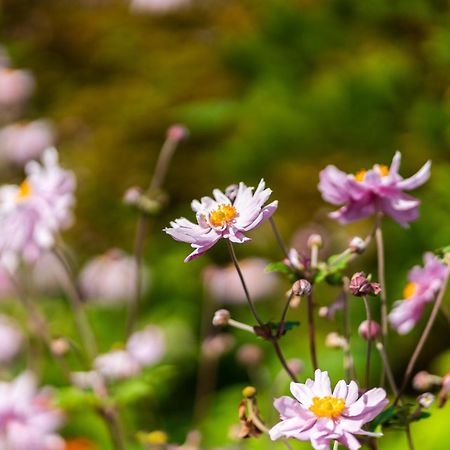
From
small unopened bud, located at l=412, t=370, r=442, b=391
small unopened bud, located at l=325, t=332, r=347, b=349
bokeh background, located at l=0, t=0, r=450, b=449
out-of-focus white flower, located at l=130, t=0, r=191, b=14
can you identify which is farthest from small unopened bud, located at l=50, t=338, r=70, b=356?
out-of-focus white flower, located at l=130, t=0, r=191, b=14

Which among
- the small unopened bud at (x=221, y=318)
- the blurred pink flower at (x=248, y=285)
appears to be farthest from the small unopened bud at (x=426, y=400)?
the blurred pink flower at (x=248, y=285)

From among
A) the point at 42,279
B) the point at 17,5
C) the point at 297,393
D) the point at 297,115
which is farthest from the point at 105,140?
the point at 297,393

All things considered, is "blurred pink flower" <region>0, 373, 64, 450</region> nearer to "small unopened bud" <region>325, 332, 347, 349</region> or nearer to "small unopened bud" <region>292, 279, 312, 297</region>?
"small unopened bud" <region>325, 332, 347, 349</region>

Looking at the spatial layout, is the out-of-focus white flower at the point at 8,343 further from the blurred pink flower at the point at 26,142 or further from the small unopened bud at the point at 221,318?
the small unopened bud at the point at 221,318

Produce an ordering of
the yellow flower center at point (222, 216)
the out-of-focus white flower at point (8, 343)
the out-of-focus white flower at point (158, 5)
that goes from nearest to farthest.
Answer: the yellow flower center at point (222, 216)
the out-of-focus white flower at point (8, 343)
the out-of-focus white flower at point (158, 5)

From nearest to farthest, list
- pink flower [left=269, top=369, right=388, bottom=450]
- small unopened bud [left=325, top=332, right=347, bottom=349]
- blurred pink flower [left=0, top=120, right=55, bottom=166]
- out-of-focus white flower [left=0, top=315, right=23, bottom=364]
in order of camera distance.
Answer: pink flower [left=269, top=369, right=388, bottom=450] < small unopened bud [left=325, top=332, right=347, bottom=349] < out-of-focus white flower [left=0, top=315, right=23, bottom=364] < blurred pink flower [left=0, top=120, right=55, bottom=166]

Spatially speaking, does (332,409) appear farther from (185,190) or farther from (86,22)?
(86,22)
